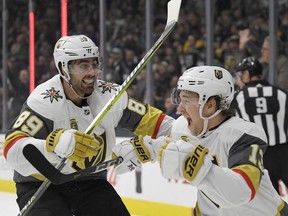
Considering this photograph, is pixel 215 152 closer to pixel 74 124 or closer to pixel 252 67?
pixel 74 124

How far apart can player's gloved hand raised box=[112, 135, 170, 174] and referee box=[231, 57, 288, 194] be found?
1.59 metres

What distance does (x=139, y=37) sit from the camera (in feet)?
23.3

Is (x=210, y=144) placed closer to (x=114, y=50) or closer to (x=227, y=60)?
(x=227, y=60)

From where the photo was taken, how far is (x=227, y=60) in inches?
219

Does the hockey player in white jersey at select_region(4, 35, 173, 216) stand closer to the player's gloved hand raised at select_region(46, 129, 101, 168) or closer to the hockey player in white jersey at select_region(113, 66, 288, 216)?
the player's gloved hand raised at select_region(46, 129, 101, 168)

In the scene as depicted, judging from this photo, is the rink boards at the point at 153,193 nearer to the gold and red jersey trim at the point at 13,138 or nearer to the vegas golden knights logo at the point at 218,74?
the gold and red jersey trim at the point at 13,138

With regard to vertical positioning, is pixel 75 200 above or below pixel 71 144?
below

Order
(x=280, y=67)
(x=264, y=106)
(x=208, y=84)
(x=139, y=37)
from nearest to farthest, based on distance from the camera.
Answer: (x=208, y=84) → (x=264, y=106) → (x=280, y=67) → (x=139, y=37)

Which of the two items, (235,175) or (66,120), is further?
(66,120)

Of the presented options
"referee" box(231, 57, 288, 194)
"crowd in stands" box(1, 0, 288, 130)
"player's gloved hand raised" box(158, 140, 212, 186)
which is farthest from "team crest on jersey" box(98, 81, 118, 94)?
"crowd in stands" box(1, 0, 288, 130)

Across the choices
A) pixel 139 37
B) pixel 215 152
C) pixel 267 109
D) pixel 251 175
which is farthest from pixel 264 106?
pixel 139 37

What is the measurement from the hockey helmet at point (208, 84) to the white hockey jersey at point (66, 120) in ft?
2.02

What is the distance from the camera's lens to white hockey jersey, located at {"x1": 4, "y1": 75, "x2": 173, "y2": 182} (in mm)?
2568

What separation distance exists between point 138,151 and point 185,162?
1.59 ft
